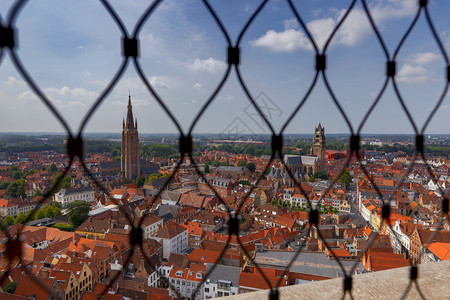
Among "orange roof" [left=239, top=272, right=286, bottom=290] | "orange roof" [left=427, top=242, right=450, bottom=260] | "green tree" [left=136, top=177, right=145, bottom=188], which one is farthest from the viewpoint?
"green tree" [left=136, top=177, right=145, bottom=188]

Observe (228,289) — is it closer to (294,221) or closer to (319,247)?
(319,247)

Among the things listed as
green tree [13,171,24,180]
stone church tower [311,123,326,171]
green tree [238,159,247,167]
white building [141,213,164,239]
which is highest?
stone church tower [311,123,326,171]

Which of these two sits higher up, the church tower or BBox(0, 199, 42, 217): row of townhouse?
the church tower

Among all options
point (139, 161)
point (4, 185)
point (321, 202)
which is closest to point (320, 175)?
point (321, 202)

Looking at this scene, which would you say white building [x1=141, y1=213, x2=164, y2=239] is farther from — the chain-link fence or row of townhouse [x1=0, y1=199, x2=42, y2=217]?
the chain-link fence

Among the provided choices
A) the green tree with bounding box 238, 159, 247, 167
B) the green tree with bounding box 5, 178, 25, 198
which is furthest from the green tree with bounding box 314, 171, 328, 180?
the green tree with bounding box 5, 178, 25, 198

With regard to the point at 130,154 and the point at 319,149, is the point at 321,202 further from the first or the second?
the point at 130,154

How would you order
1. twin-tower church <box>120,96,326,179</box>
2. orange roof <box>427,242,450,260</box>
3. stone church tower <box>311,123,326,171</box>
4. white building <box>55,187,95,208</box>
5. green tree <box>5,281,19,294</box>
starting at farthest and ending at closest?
stone church tower <box>311,123,326,171</box> < twin-tower church <box>120,96,326,179</box> < white building <box>55,187,95,208</box> < orange roof <box>427,242,450,260</box> < green tree <box>5,281,19,294</box>
